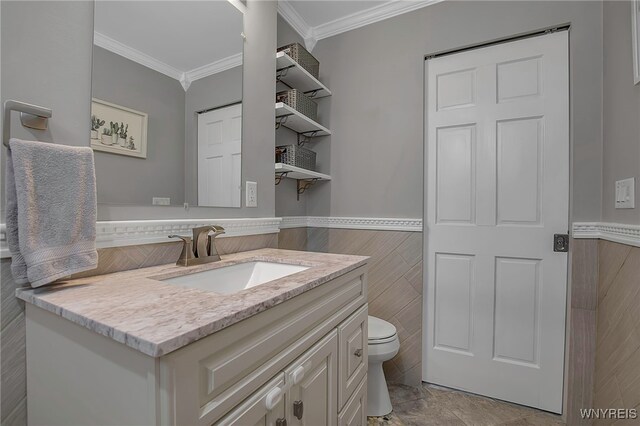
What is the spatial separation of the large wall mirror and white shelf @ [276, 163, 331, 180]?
1.15 feet

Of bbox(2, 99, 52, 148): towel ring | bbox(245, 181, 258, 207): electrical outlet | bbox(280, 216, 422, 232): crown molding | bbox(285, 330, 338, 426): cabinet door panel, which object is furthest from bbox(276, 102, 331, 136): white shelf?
bbox(285, 330, 338, 426): cabinet door panel

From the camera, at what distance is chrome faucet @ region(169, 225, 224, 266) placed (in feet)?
3.49

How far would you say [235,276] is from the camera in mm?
1164

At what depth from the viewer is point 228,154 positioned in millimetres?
1355

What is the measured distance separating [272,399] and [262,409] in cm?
3

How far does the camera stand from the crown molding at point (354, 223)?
6.29 feet

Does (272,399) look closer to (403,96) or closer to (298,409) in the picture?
(298,409)

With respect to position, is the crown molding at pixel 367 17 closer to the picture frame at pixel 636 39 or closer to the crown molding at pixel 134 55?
the picture frame at pixel 636 39

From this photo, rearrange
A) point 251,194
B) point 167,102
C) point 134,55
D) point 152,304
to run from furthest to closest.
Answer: point 251,194 < point 167,102 < point 134,55 < point 152,304

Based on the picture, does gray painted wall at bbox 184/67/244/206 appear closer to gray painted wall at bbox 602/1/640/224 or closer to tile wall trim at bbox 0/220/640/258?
tile wall trim at bbox 0/220/640/258

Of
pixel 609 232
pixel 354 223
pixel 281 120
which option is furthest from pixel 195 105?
pixel 609 232

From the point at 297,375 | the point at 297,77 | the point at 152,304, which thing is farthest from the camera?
the point at 297,77

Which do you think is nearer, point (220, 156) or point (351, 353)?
point (351, 353)

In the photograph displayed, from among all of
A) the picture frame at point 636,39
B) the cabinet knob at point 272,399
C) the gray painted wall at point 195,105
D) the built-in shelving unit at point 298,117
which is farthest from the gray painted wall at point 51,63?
the picture frame at point 636,39
